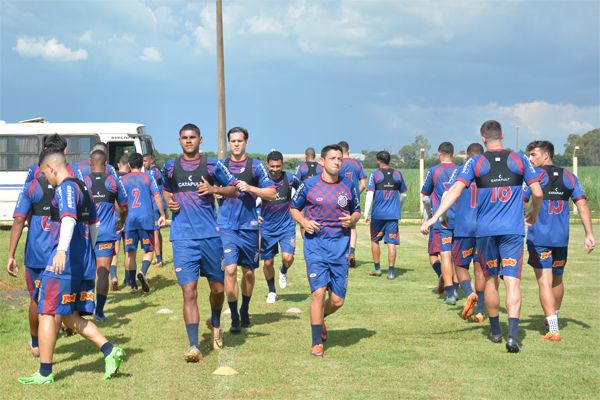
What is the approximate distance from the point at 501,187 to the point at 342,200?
5.69 ft

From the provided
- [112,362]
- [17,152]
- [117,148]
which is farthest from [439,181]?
[17,152]

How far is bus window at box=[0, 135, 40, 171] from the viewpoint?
27.8 meters

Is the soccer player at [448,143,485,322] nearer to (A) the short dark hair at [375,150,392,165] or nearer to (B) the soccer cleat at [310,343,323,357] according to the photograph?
(B) the soccer cleat at [310,343,323,357]

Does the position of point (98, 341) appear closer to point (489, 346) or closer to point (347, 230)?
point (347, 230)

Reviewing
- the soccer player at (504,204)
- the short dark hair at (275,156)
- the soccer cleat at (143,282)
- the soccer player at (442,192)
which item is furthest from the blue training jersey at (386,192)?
the soccer player at (504,204)

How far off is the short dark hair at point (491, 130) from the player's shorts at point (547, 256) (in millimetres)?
1671

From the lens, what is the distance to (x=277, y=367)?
7395 millimetres

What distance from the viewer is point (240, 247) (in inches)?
373

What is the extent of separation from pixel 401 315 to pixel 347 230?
2.56m

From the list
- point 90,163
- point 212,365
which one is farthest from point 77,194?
point 90,163

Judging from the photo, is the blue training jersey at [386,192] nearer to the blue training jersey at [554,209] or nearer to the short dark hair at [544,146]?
the short dark hair at [544,146]

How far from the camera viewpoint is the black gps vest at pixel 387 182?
47.5 ft

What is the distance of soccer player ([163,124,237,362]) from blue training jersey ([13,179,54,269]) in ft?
4.14

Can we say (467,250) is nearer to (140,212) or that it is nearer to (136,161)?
(140,212)
